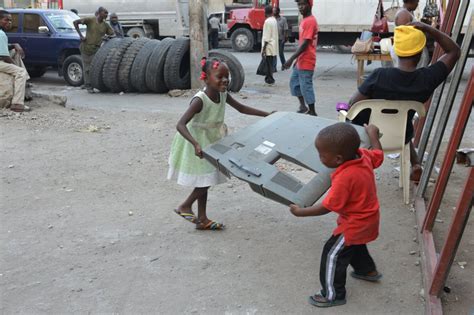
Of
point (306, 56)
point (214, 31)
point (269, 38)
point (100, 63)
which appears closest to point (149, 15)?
point (214, 31)

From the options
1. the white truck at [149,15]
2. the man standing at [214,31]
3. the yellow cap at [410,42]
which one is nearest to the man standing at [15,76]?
the yellow cap at [410,42]

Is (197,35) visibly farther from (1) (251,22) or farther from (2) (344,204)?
(1) (251,22)

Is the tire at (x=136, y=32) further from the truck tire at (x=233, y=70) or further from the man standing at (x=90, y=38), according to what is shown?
the truck tire at (x=233, y=70)

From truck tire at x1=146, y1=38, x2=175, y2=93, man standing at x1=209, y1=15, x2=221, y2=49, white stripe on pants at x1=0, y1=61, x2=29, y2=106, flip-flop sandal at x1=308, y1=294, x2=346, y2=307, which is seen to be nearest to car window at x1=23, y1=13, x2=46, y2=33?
truck tire at x1=146, y1=38, x2=175, y2=93

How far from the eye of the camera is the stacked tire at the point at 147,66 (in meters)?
10.5

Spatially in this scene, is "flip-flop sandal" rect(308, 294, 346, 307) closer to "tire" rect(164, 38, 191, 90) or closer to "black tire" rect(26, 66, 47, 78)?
"tire" rect(164, 38, 191, 90)

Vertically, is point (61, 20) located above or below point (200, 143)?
below

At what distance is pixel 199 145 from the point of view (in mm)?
3672

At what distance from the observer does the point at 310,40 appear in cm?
789

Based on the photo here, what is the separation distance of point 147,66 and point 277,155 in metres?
7.67

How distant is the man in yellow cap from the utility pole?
21.9 feet

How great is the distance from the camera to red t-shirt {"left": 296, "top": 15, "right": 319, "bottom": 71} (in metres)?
7.84

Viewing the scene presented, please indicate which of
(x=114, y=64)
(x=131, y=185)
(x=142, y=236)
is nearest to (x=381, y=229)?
(x=142, y=236)

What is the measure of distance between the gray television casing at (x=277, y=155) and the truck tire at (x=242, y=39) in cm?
1661
